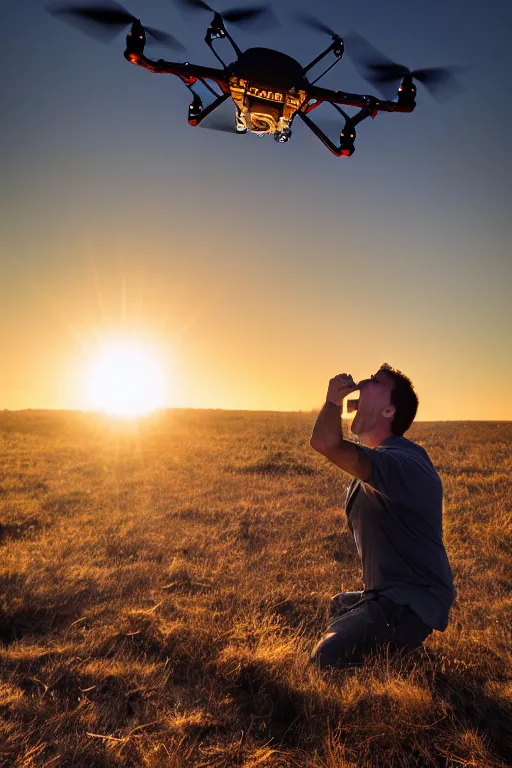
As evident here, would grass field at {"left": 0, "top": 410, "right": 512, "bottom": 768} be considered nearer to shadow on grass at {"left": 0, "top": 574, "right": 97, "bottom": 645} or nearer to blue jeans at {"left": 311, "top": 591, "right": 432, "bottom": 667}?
shadow on grass at {"left": 0, "top": 574, "right": 97, "bottom": 645}

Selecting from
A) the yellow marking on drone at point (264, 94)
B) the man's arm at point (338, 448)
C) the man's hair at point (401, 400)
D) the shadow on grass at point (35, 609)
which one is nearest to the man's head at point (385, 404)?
the man's hair at point (401, 400)

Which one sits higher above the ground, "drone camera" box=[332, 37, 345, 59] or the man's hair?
"drone camera" box=[332, 37, 345, 59]

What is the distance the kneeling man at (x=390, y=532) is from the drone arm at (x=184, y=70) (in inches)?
329

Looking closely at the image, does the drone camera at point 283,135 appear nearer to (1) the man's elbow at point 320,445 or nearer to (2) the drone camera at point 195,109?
(2) the drone camera at point 195,109

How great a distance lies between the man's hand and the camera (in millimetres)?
3435

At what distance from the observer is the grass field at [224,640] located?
2896 millimetres

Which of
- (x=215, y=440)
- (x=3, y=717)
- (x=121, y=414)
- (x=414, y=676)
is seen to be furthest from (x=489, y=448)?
(x=121, y=414)

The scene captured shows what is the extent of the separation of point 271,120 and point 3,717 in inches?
393

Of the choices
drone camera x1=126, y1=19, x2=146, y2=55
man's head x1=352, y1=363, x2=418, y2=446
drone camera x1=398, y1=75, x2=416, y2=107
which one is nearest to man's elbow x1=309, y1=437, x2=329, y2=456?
man's head x1=352, y1=363, x2=418, y2=446

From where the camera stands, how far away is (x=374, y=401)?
388cm

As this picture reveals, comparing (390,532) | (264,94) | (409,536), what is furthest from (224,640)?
(264,94)

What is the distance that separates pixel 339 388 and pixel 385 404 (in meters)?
0.61

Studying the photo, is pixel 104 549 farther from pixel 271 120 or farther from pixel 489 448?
pixel 489 448

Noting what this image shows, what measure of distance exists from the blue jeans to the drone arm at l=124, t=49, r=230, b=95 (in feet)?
31.7
